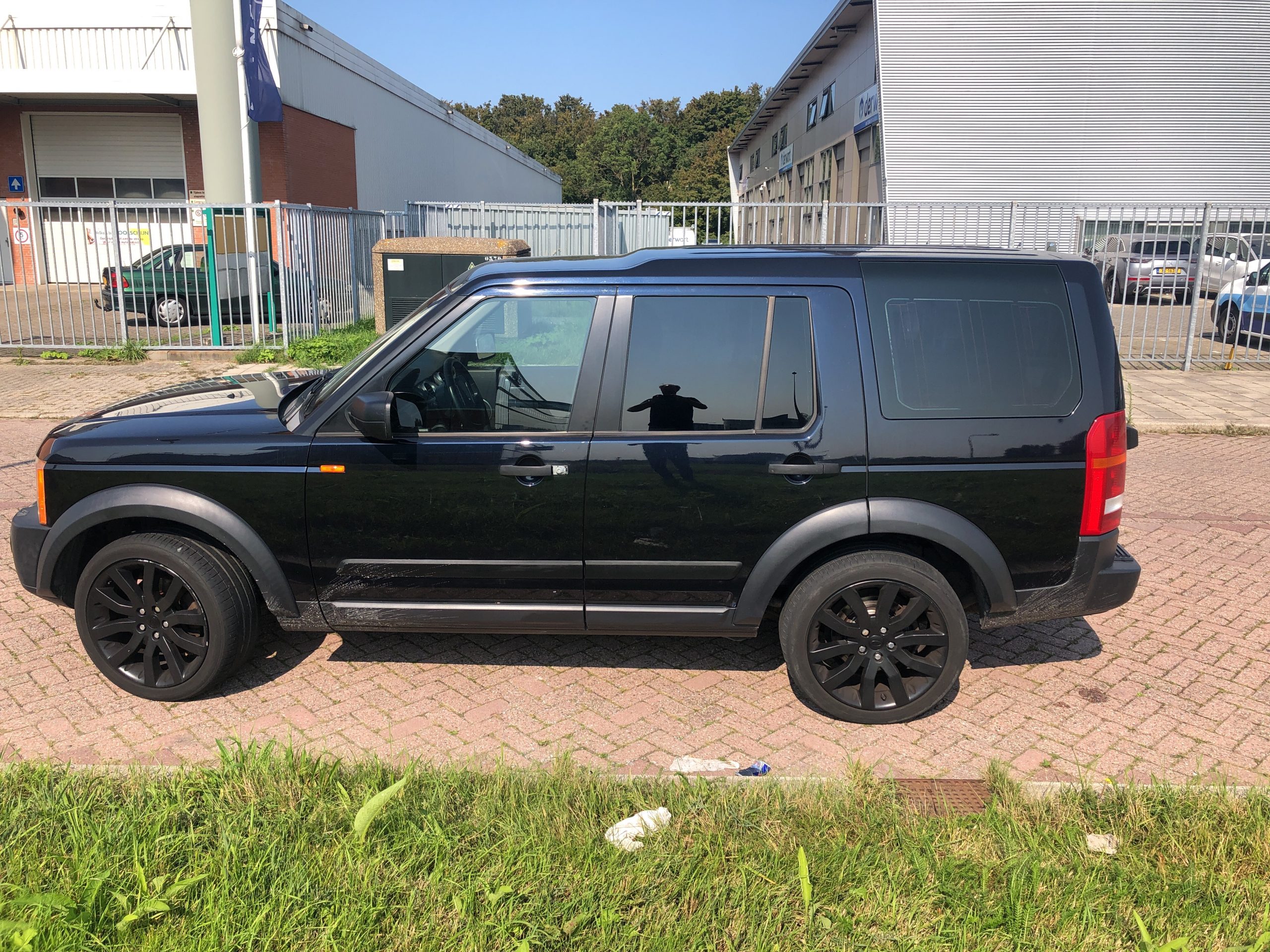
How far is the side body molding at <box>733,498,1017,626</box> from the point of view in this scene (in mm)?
4074

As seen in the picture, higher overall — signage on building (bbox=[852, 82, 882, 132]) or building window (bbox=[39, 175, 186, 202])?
signage on building (bbox=[852, 82, 882, 132])

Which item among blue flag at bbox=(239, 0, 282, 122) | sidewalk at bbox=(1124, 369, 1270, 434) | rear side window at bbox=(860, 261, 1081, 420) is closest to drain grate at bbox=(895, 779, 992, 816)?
rear side window at bbox=(860, 261, 1081, 420)

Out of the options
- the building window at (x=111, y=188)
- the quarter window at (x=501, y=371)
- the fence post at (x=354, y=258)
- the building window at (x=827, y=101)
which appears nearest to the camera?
the quarter window at (x=501, y=371)

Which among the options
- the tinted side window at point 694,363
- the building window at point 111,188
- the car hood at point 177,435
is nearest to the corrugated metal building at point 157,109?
the building window at point 111,188

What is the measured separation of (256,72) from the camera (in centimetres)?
1709

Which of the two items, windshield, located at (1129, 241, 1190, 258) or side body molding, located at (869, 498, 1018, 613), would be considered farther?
windshield, located at (1129, 241, 1190, 258)

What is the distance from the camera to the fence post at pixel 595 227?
686 inches

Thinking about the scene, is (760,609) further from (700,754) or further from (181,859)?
(181,859)

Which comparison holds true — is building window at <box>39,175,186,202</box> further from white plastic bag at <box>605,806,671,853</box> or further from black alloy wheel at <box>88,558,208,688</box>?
white plastic bag at <box>605,806,671,853</box>

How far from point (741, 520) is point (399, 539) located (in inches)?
55.7

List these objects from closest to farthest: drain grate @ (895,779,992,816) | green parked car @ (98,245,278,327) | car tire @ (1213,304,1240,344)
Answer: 1. drain grate @ (895,779,992,816)
2. green parked car @ (98,245,278,327)
3. car tire @ (1213,304,1240,344)

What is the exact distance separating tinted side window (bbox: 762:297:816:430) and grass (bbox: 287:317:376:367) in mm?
10725

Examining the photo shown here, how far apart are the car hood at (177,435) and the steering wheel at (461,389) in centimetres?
69

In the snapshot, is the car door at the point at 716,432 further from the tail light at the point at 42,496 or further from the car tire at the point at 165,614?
the tail light at the point at 42,496
